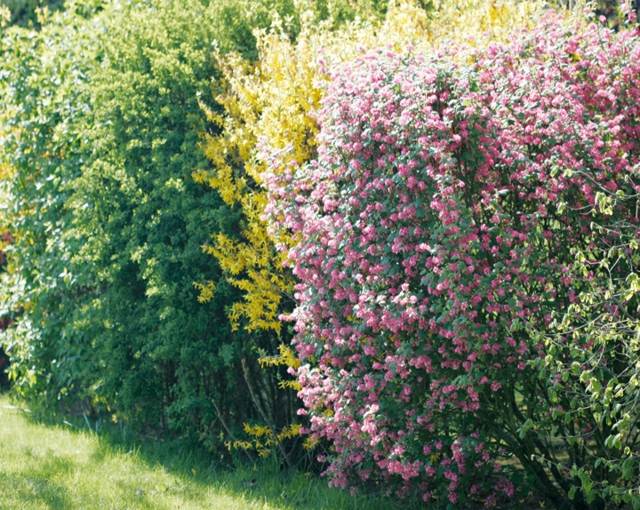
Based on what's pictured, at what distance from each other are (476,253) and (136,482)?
2874 millimetres

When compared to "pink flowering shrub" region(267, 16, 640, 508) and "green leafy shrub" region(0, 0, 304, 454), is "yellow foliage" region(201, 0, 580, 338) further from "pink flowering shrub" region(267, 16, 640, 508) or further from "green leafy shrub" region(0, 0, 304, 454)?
"pink flowering shrub" region(267, 16, 640, 508)

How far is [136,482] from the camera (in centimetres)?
658

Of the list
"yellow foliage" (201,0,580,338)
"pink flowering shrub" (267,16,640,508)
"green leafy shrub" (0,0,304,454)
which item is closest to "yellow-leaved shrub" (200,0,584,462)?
"yellow foliage" (201,0,580,338)

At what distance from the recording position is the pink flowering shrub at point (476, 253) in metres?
4.82

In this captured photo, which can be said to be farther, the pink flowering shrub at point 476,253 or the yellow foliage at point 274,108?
the yellow foliage at point 274,108

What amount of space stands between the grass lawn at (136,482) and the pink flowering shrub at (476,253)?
32.6 inches

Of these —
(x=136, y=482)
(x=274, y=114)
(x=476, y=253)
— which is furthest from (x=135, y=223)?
(x=476, y=253)

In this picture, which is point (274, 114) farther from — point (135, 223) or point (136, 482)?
point (136, 482)

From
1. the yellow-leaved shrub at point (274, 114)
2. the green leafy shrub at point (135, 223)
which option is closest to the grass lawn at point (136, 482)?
the green leafy shrub at point (135, 223)

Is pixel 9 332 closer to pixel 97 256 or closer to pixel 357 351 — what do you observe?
pixel 97 256

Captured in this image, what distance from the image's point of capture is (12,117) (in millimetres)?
8781

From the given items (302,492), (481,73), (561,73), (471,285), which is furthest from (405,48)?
(302,492)

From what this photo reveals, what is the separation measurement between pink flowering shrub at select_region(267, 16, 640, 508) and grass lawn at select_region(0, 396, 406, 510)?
2.72 feet

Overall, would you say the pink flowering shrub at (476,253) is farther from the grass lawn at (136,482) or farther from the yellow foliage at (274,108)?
the grass lawn at (136,482)
